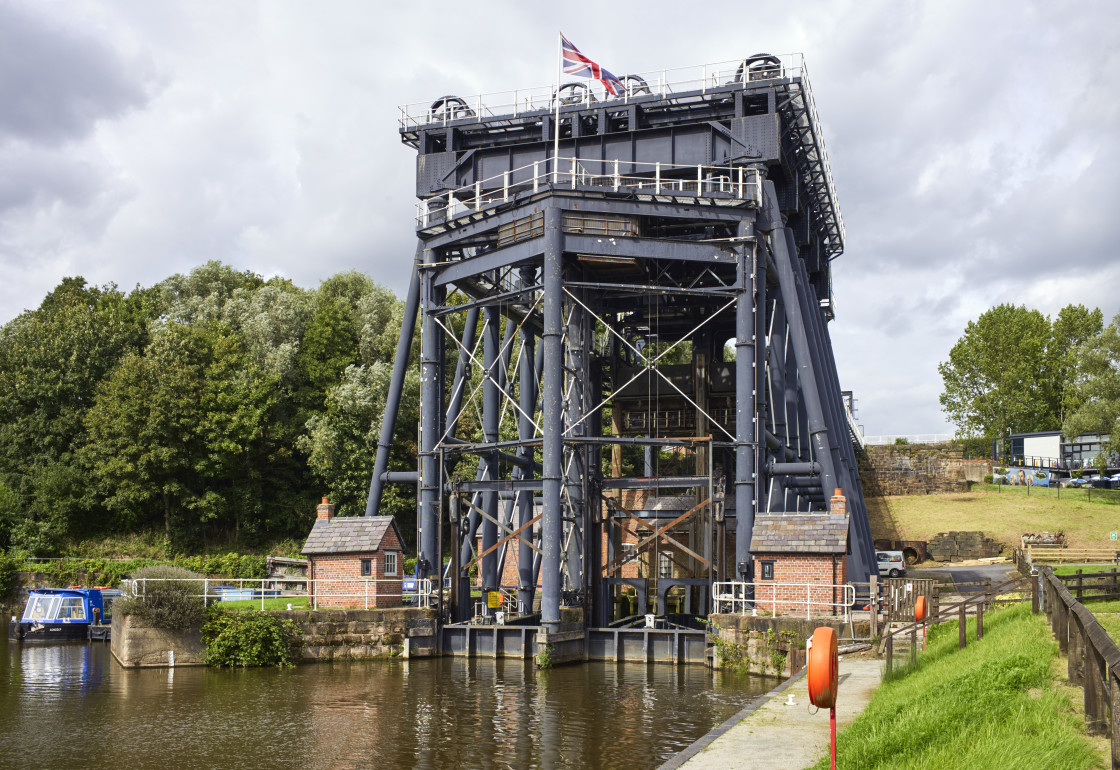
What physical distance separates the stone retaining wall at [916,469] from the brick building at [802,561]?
1662 inches

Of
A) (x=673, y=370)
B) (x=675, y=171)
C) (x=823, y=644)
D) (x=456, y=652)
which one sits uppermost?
(x=675, y=171)

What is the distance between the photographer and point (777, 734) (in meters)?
14.0

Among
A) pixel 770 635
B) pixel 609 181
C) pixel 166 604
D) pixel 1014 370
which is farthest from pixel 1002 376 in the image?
pixel 166 604

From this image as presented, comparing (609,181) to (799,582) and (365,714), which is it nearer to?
(799,582)

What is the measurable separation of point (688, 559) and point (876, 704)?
98.3 ft

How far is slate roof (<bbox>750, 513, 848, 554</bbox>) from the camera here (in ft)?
86.3

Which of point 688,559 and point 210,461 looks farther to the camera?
point 210,461

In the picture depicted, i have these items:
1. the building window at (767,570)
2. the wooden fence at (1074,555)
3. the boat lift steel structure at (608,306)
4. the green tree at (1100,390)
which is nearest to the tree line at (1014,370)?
the green tree at (1100,390)

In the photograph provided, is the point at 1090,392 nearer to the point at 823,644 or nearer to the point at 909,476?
the point at 909,476

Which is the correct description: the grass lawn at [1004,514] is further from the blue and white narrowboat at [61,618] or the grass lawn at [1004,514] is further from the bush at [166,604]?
the bush at [166,604]

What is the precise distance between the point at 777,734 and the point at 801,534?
13.5 metres

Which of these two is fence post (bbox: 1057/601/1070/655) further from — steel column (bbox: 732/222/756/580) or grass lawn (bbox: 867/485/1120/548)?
grass lawn (bbox: 867/485/1120/548)

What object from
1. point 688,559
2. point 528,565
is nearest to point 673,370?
point 688,559

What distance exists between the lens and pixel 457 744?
17203 mm
